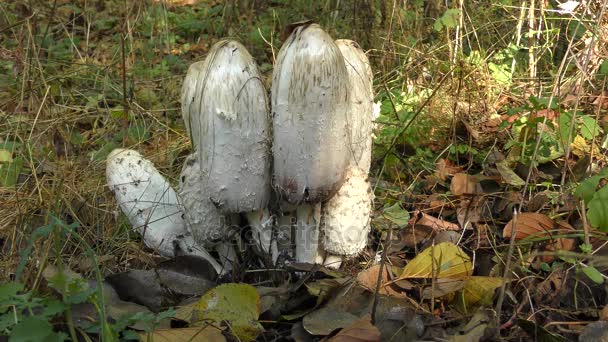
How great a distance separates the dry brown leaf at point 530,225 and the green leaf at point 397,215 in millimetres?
343

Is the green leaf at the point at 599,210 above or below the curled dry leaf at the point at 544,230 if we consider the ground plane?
above

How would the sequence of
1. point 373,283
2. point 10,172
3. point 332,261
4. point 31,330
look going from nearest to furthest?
point 31,330 < point 373,283 < point 332,261 < point 10,172

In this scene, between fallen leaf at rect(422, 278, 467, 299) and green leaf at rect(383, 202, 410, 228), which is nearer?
fallen leaf at rect(422, 278, 467, 299)

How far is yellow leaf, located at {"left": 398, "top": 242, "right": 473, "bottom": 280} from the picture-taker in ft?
6.00

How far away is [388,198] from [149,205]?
0.89 m

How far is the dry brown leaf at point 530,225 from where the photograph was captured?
6.54 ft

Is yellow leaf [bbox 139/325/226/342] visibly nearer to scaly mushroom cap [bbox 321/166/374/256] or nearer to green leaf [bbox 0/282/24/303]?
green leaf [bbox 0/282/24/303]

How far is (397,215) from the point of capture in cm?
227

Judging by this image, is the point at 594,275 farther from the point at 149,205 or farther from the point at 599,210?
the point at 149,205

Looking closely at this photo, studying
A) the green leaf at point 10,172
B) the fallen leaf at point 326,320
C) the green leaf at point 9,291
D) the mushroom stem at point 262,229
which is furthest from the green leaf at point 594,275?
the green leaf at point 10,172

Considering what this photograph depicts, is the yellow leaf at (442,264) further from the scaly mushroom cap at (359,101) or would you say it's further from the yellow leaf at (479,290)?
the scaly mushroom cap at (359,101)

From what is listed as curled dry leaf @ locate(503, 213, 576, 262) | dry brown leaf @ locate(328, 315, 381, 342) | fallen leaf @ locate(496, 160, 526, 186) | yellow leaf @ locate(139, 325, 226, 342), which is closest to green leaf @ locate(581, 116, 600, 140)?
fallen leaf @ locate(496, 160, 526, 186)

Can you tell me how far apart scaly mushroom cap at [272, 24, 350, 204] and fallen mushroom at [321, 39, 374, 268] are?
0.38 ft

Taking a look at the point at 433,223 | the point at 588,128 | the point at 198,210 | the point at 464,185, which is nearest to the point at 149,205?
the point at 198,210
